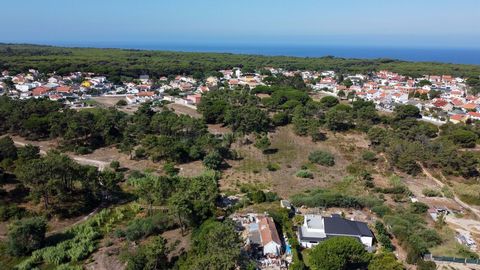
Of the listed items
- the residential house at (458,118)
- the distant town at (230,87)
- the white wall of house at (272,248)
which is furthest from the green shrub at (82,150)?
the residential house at (458,118)

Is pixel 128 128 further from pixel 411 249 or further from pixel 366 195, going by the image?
pixel 411 249

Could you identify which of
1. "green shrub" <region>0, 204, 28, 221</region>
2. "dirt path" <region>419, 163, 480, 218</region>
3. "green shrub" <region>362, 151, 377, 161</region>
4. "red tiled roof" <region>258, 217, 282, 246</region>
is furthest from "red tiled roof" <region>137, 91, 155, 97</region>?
"red tiled roof" <region>258, 217, 282, 246</region>

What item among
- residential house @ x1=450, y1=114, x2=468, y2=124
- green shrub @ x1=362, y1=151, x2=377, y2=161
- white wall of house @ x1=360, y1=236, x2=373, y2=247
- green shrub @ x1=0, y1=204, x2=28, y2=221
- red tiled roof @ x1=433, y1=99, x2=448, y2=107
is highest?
red tiled roof @ x1=433, y1=99, x2=448, y2=107

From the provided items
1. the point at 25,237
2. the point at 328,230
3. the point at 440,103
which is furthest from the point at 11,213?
the point at 440,103

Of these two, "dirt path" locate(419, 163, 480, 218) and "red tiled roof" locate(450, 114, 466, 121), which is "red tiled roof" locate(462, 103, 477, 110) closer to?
"red tiled roof" locate(450, 114, 466, 121)

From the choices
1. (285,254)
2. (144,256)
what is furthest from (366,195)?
(144,256)

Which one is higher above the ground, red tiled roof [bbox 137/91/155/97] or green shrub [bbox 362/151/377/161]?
red tiled roof [bbox 137/91/155/97]
